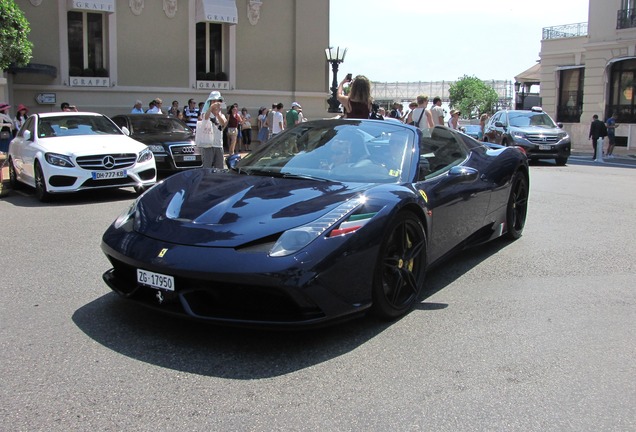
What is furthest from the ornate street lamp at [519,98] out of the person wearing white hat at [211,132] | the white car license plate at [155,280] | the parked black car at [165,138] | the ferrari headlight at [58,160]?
the white car license plate at [155,280]

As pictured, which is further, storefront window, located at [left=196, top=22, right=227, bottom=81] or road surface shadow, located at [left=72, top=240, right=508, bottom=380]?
storefront window, located at [left=196, top=22, right=227, bottom=81]

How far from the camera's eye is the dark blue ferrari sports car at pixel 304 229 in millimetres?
3447

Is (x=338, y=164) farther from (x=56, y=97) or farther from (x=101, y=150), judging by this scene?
(x=56, y=97)

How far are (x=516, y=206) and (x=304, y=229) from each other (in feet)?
12.4

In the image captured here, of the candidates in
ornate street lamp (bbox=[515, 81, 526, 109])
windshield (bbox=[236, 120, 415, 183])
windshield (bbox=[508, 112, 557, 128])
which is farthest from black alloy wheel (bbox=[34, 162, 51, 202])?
ornate street lamp (bbox=[515, 81, 526, 109])

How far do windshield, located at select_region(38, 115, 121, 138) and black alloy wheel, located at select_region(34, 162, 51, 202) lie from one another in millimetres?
802

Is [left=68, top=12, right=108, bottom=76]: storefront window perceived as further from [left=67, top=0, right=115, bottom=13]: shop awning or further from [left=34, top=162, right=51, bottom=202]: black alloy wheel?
[left=34, top=162, right=51, bottom=202]: black alloy wheel

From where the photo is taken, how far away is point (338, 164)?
4652 mm

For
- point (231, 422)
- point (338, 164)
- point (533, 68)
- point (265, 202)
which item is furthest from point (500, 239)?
point (533, 68)

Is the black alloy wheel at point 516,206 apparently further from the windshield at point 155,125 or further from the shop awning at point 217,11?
the shop awning at point 217,11

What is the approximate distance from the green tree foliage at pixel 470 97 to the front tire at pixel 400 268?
100261 millimetres

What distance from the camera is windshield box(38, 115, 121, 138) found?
10.3m

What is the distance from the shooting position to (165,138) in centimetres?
1281

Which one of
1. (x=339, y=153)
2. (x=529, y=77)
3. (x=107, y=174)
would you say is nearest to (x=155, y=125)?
(x=107, y=174)
